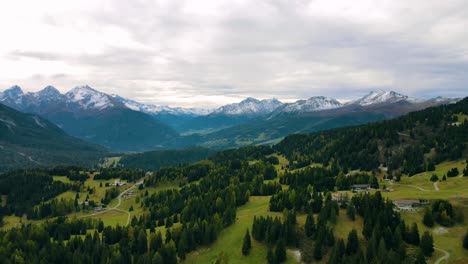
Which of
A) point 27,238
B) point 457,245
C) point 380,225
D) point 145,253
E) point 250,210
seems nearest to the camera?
point 457,245

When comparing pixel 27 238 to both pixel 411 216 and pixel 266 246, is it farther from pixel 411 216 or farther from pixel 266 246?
pixel 411 216

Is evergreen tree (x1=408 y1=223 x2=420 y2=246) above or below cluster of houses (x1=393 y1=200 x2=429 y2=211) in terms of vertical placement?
below

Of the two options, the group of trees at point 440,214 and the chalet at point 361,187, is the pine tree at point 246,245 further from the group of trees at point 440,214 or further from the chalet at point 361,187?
the chalet at point 361,187

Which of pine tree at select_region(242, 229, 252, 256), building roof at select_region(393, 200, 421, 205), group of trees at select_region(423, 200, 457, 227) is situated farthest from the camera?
building roof at select_region(393, 200, 421, 205)

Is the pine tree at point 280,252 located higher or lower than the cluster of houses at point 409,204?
lower

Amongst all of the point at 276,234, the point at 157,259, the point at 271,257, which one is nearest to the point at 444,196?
the point at 276,234

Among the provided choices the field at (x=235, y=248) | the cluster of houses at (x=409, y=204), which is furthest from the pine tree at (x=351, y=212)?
the field at (x=235, y=248)

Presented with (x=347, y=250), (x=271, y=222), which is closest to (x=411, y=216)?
(x=347, y=250)

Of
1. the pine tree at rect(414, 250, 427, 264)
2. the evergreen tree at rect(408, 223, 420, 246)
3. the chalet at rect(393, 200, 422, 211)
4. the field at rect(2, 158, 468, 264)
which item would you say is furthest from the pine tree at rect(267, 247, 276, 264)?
the chalet at rect(393, 200, 422, 211)

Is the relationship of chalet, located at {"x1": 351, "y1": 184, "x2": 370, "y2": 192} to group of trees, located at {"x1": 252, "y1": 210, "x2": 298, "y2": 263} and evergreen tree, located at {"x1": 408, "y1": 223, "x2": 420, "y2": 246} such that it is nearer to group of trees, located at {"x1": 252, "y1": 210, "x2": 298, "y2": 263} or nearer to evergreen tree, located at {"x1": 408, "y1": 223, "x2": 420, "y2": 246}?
group of trees, located at {"x1": 252, "y1": 210, "x2": 298, "y2": 263}
